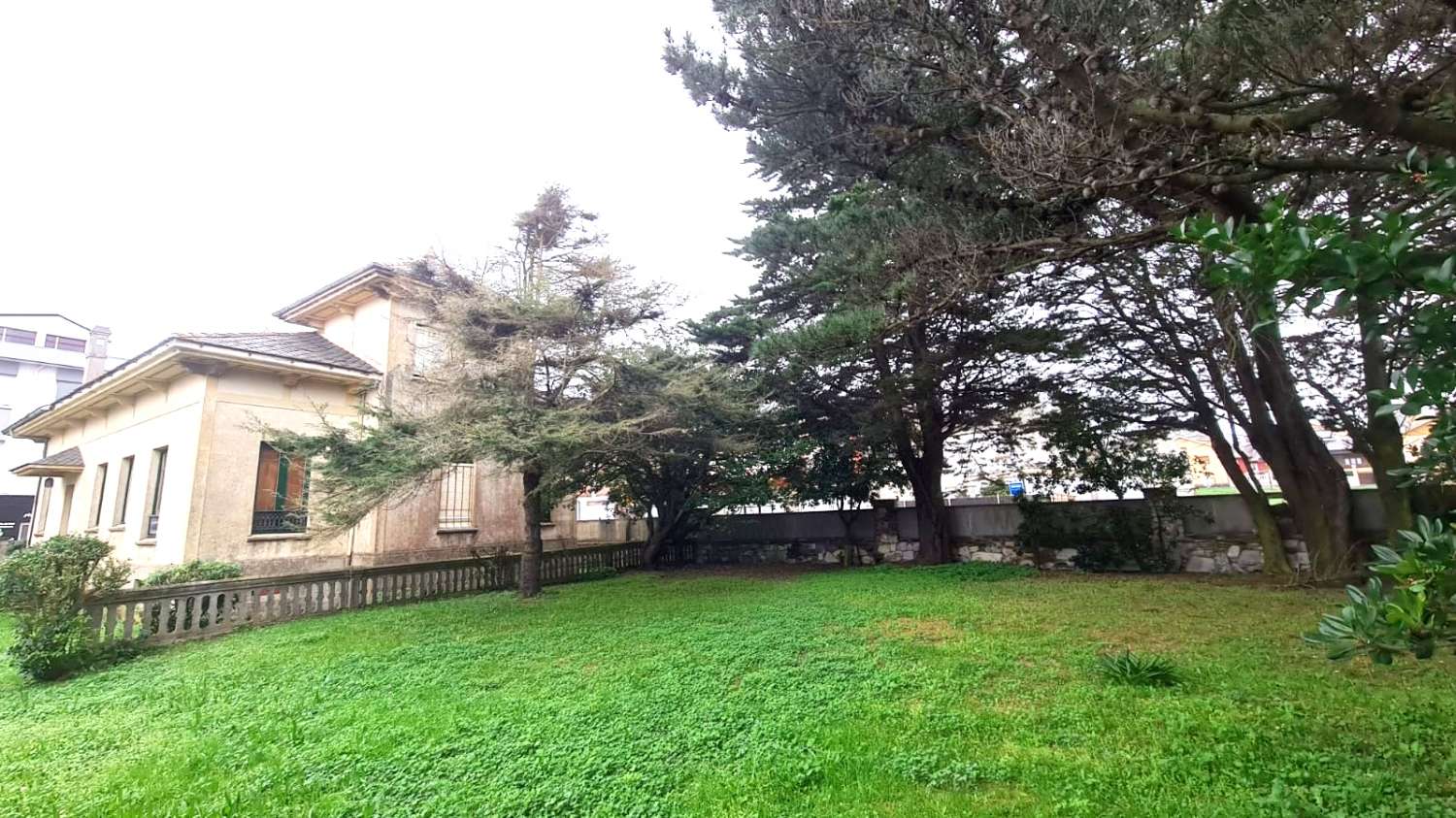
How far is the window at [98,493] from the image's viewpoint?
1370 cm

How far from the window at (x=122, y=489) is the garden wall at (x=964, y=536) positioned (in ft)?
37.5

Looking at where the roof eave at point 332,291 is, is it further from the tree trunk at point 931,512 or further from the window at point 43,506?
the tree trunk at point 931,512

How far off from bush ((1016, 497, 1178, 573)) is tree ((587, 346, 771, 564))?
4618mm

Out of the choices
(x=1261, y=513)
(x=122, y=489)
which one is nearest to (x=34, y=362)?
(x=122, y=489)

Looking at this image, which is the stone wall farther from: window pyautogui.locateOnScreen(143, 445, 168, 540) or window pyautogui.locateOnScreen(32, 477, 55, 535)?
window pyautogui.locateOnScreen(32, 477, 55, 535)

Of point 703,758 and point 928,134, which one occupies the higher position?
point 928,134

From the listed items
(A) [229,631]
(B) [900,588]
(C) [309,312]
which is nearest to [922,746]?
(B) [900,588]

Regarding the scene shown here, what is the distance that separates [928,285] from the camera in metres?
6.08

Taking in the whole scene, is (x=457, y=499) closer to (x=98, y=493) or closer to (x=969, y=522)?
(x=98, y=493)

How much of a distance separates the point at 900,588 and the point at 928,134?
598cm

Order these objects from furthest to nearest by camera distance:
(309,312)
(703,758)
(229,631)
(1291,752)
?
(309,312) < (229,631) < (703,758) < (1291,752)

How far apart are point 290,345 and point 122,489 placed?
15.6ft

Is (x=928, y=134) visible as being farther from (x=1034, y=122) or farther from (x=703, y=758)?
(x=703, y=758)

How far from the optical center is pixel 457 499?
1314 centimetres
